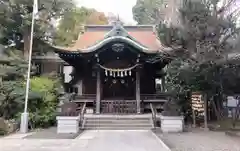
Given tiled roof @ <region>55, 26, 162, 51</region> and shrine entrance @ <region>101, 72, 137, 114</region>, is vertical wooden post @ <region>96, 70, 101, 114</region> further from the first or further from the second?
tiled roof @ <region>55, 26, 162, 51</region>

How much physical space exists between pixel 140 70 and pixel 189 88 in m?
3.80

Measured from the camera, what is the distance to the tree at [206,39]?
1019 cm

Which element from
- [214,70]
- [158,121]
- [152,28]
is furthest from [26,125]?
[152,28]

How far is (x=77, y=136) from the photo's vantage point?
984cm

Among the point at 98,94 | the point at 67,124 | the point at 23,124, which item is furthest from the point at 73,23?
the point at 67,124

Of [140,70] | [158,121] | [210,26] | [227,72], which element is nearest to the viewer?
[210,26]

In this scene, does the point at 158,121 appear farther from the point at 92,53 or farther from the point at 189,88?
the point at 92,53

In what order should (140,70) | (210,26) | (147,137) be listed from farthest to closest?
(140,70), (210,26), (147,137)

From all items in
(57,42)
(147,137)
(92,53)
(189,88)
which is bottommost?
(147,137)

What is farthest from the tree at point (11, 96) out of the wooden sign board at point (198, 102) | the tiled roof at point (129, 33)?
the wooden sign board at point (198, 102)

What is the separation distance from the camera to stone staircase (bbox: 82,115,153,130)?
11984 mm

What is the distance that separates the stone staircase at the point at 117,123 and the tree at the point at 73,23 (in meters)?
8.79

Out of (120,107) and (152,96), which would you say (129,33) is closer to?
(152,96)

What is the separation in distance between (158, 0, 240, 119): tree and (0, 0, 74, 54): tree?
9.11 meters
